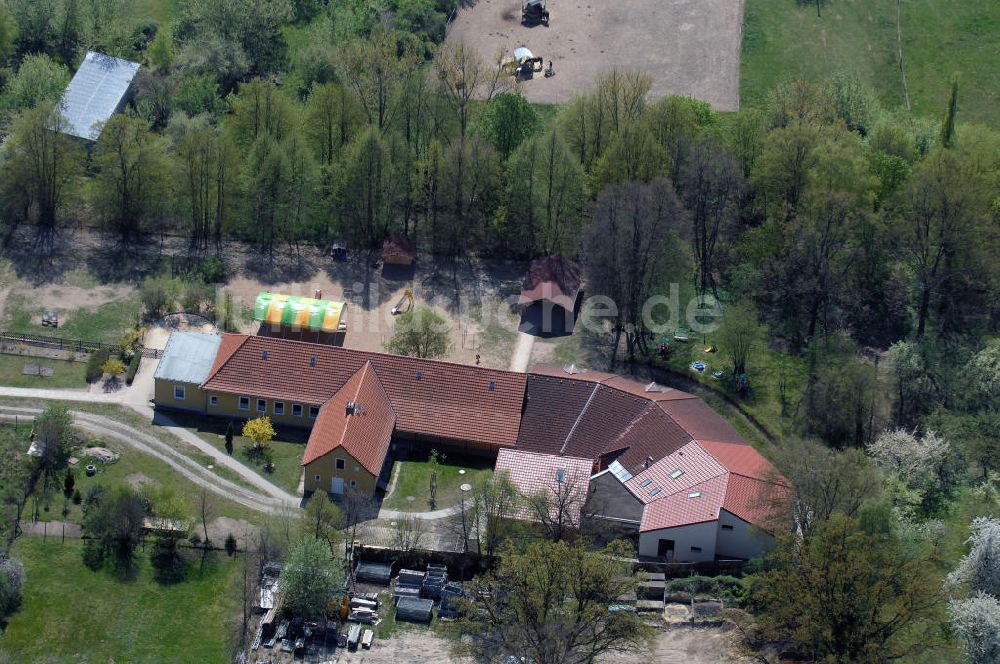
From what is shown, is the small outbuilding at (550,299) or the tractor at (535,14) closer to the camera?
the small outbuilding at (550,299)

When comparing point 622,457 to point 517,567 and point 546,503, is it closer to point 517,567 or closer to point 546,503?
point 546,503

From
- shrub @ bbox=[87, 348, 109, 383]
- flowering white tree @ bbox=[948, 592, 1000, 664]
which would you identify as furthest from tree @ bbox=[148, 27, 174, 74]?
flowering white tree @ bbox=[948, 592, 1000, 664]

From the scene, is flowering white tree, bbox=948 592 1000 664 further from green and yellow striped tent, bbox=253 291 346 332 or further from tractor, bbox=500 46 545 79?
tractor, bbox=500 46 545 79

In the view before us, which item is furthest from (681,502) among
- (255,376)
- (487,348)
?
(255,376)

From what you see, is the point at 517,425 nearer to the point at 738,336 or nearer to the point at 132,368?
the point at 738,336

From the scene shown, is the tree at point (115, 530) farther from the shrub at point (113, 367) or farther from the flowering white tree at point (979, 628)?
the flowering white tree at point (979, 628)

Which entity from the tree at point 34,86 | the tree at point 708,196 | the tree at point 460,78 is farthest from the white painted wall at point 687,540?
the tree at point 34,86
